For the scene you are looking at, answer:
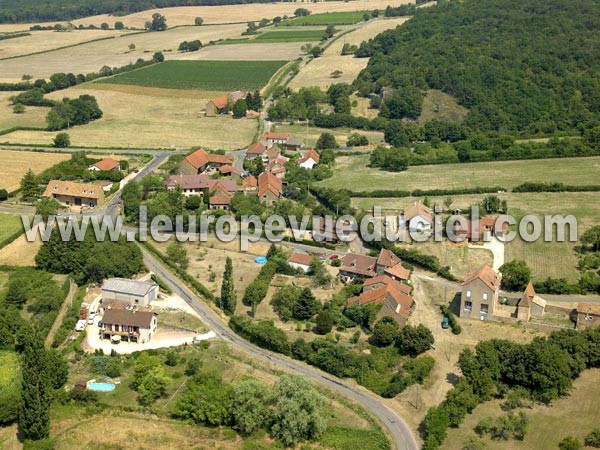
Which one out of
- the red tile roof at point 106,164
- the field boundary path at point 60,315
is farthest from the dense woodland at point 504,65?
the field boundary path at point 60,315

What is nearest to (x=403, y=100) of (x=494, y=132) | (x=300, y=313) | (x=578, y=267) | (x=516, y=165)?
(x=494, y=132)

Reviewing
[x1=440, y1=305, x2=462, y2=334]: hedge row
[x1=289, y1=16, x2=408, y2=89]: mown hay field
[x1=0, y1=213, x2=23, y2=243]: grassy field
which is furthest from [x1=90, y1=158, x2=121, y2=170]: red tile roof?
[x1=289, y1=16, x2=408, y2=89]: mown hay field

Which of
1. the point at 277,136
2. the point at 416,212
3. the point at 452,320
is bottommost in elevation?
the point at 452,320

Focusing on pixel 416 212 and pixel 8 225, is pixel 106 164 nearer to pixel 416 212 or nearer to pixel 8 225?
pixel 8 225

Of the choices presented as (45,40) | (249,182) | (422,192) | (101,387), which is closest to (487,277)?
(422,192)

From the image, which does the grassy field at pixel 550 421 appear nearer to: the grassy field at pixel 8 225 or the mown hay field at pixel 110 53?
the grassy field at pixel 8 225

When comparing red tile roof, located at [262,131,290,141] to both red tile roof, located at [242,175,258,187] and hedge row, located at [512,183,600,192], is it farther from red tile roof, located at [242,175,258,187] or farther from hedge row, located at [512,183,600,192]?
hedge row, located at [512,183,600,192]
